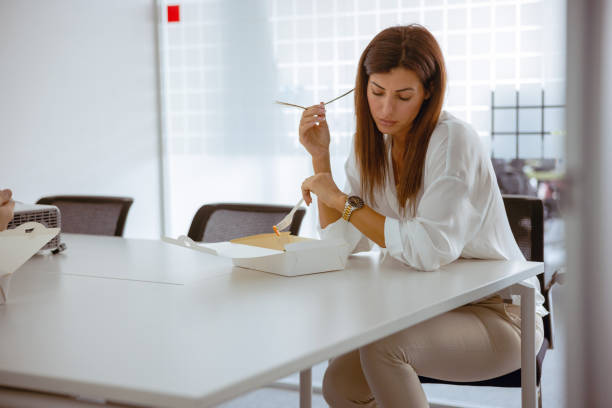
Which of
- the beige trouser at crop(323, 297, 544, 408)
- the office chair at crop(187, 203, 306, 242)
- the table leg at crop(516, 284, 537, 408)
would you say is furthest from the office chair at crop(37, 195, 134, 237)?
the table leg at crop(516, 284, 537, 408)

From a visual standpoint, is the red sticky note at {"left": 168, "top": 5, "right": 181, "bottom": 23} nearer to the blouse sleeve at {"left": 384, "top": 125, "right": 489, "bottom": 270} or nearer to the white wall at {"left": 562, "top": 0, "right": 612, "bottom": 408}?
the blouse sleeve at {"left": 384, "top": 125, "right": 489, "bottom": 270}

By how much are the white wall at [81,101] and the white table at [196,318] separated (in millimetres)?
2052

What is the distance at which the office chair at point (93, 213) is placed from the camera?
8.81 ft

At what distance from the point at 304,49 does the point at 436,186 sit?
271 centimetres

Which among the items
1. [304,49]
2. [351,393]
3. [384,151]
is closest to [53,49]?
[304,49]

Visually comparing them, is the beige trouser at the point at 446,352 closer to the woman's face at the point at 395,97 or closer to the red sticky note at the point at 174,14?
the woman's face at the point at 395,97

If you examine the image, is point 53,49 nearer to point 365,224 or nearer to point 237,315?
point 365,224

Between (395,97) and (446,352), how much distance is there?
0.64m

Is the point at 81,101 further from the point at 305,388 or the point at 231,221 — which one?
the point at 305,388

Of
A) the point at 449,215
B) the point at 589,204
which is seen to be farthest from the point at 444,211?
the point at 589,204

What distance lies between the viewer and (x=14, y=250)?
132 centimetres

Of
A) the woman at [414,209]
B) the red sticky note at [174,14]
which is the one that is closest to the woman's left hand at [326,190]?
the woman at [414,209]

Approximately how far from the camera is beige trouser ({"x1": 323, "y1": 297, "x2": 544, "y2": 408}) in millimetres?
1471

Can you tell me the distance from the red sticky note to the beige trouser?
3.36 m
